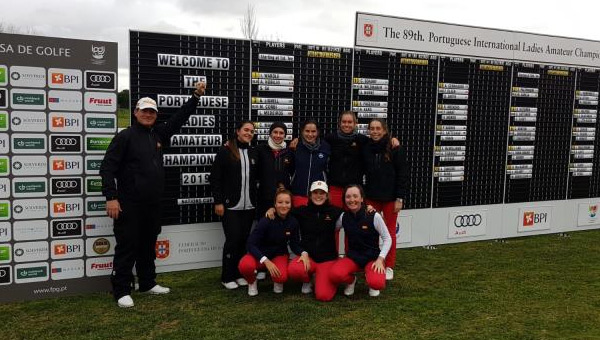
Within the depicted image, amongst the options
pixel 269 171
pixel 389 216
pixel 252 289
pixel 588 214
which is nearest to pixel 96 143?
pixel 269 171

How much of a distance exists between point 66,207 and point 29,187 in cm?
34

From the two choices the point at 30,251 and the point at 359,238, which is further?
the point at 359,238

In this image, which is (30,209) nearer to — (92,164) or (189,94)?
(92,164)

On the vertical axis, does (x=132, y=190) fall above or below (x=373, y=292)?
above

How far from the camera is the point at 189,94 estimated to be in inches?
200

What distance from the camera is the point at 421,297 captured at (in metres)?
4.52

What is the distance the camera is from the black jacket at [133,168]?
403cm

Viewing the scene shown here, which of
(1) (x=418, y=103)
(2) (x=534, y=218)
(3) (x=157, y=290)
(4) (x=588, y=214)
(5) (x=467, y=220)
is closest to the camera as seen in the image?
(3) (x=157, y=290)

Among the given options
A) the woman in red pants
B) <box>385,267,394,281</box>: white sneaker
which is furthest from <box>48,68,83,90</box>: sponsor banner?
<box>385,267,394,281</box>: white sneaker

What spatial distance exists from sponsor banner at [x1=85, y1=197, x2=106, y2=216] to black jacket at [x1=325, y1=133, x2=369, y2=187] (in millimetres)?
2166

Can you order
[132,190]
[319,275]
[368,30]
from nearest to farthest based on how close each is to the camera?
[132,190], [319,275], [368,30]

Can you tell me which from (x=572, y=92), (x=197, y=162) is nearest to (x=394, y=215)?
(x=197, y=162)

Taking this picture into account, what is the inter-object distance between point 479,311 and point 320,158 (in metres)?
1.95

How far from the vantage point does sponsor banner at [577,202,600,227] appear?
766cm
